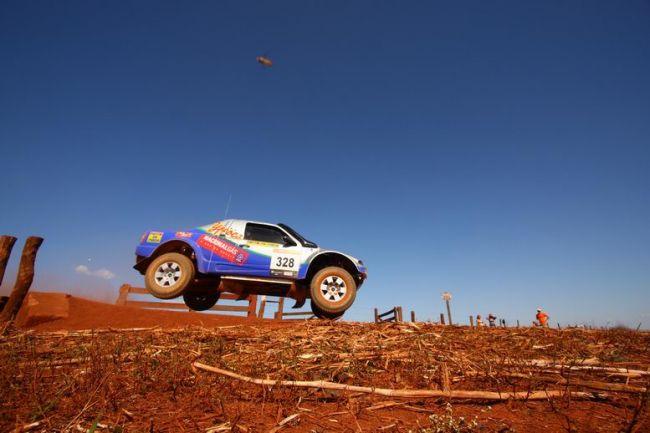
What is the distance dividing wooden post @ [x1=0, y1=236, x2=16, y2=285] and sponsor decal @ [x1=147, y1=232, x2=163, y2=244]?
262 centimetres

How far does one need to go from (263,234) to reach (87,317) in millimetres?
3789

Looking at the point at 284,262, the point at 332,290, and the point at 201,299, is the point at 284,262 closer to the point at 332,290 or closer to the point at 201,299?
the point at 332,290

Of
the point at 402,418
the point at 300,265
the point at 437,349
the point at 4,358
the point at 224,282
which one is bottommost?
the point at 4,358

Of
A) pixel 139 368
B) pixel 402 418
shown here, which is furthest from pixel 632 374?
pixel 139 368

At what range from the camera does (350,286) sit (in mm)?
6629

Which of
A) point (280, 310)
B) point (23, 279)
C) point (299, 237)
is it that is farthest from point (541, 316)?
point (23, 279)

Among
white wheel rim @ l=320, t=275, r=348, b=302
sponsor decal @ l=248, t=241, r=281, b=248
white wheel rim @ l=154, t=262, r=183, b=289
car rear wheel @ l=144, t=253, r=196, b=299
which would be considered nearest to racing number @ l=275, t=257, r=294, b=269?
sponsor decal @ l=248, t=241, r=281, b=248

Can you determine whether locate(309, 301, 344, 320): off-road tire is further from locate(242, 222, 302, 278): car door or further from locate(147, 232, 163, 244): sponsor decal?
locate(147, 232, 163, 244): sponsor decal

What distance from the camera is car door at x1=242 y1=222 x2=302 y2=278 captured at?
6.96 metres

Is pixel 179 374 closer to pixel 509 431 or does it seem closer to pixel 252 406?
pixel 252 406

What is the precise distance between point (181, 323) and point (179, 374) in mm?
2916

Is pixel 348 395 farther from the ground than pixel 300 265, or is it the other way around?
pixel 300 265

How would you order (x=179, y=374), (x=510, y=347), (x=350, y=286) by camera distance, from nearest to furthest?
1. (x=179, y=374)
2. (x=510, y=347)
3. (x=350, y=286)

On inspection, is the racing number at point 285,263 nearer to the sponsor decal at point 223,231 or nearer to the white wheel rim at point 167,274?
the sponsor decal at point 223,231
